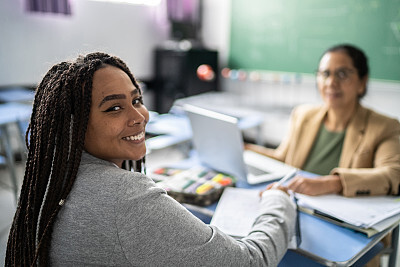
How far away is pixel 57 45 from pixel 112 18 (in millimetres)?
799

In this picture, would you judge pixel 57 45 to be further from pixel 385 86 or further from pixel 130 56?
pixel 385 86

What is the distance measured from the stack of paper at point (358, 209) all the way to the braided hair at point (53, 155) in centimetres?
82

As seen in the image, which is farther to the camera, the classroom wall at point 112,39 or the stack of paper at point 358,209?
the classroom wall at point 112,39

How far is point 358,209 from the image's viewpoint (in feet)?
3.83

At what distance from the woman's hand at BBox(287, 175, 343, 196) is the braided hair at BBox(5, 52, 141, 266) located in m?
0.83

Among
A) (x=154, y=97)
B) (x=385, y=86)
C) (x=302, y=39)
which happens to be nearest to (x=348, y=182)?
(x=385, y=86)

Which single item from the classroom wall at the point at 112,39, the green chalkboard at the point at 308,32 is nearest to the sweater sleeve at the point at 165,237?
the classroom wall at the point at 112,39

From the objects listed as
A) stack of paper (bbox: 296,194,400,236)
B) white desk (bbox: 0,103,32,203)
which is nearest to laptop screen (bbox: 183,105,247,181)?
stack of paper (bbox: 296,194,400,236)

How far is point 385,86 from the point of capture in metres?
3.36

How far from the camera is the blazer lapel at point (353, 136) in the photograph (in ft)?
5.41

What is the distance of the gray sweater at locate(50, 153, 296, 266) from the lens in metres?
0.67

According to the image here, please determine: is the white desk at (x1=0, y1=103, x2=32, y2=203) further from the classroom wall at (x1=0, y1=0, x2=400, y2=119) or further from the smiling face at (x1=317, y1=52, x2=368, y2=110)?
the smiling face at (x1=317, y1=52, x2=368, y2=110)

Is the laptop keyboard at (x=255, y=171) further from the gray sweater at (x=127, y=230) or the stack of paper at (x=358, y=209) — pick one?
the gray sweater at (x=127, y=230)

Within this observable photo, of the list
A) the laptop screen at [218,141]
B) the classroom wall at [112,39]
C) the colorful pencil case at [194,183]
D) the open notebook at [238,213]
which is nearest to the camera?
the open notebook at [238,213]
